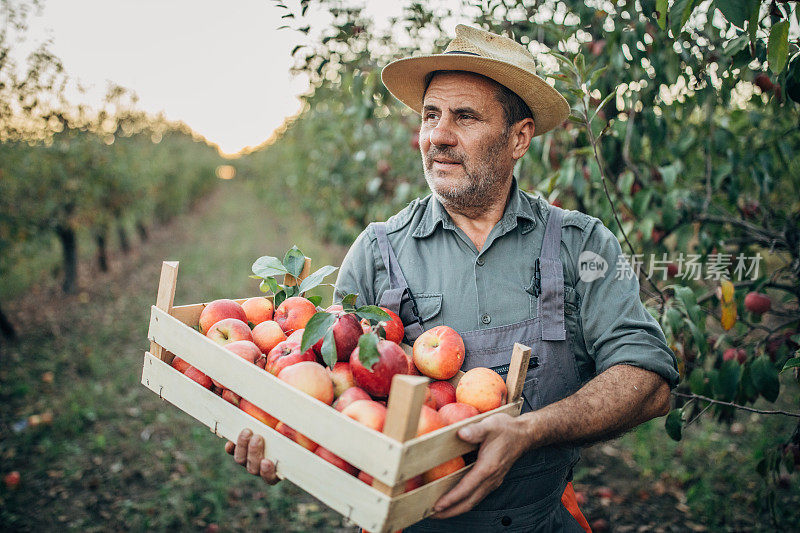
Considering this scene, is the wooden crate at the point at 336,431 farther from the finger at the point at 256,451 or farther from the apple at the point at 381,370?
the apple at the point at 381,370

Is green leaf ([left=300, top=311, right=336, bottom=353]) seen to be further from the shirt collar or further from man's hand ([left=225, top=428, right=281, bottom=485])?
the shirt collar

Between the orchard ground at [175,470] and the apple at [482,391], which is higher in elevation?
the apple at [482,391]

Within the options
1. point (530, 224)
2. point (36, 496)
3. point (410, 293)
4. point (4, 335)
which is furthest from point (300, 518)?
point (4, 335)

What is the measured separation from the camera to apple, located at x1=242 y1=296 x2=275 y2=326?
182 centimetres

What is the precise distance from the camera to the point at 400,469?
1.12 metres

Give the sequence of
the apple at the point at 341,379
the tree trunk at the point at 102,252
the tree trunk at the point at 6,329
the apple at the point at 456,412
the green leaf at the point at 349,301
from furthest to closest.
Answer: the tree trunk at the point at 102,252 → the tree trunk at the point at 6,329 → the green leaf at the point at 349,301 → the apple at the point at 341,379 → the apple at the point at 456,412

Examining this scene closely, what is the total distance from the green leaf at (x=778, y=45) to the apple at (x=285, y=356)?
5.15 ft

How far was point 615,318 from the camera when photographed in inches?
68.2

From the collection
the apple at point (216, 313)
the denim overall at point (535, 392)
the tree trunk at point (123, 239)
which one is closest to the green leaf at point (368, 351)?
the denim overall at point (535, 392)

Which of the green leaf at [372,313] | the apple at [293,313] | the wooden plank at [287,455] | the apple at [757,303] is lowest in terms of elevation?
the wooden plank at [287,455]

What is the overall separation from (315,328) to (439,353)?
0.37 m

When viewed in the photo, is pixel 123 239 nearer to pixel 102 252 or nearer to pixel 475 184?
pixel 102 252

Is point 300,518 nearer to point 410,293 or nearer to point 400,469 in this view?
point 410,293

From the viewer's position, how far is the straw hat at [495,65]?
188 centimetres
